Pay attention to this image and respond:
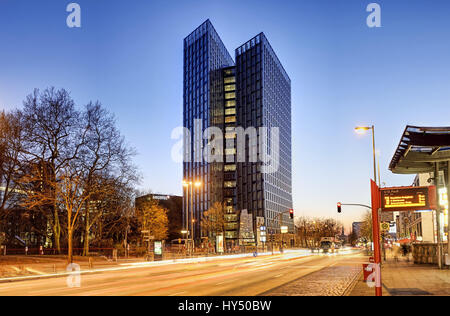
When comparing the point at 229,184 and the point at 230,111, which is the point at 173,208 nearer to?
the point at 229,184

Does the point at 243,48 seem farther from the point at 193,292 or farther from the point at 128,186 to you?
the point at 193,292

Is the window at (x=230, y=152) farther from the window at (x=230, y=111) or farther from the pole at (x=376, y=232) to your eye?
the pole at (x=376, y=232)

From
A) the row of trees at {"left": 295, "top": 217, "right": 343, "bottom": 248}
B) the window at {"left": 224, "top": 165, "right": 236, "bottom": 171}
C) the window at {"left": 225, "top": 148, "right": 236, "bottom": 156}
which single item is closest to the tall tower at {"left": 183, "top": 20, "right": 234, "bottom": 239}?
the window at {"left": 224, "top": 165, "right": 236, "bottom": 171}

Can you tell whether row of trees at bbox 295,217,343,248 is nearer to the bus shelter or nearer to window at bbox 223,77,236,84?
window at bbox 223,77,236,84

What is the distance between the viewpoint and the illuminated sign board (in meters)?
19.9

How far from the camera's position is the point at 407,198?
20953 mm

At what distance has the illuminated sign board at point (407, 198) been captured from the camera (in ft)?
65.3

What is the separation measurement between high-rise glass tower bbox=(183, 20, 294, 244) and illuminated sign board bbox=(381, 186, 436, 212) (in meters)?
98.9

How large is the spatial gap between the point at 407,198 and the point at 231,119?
115468 mm

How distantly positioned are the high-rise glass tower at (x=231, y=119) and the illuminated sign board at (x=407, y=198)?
3893 inches

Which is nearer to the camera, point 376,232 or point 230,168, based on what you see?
point 376,232

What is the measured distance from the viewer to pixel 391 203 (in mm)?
20062
